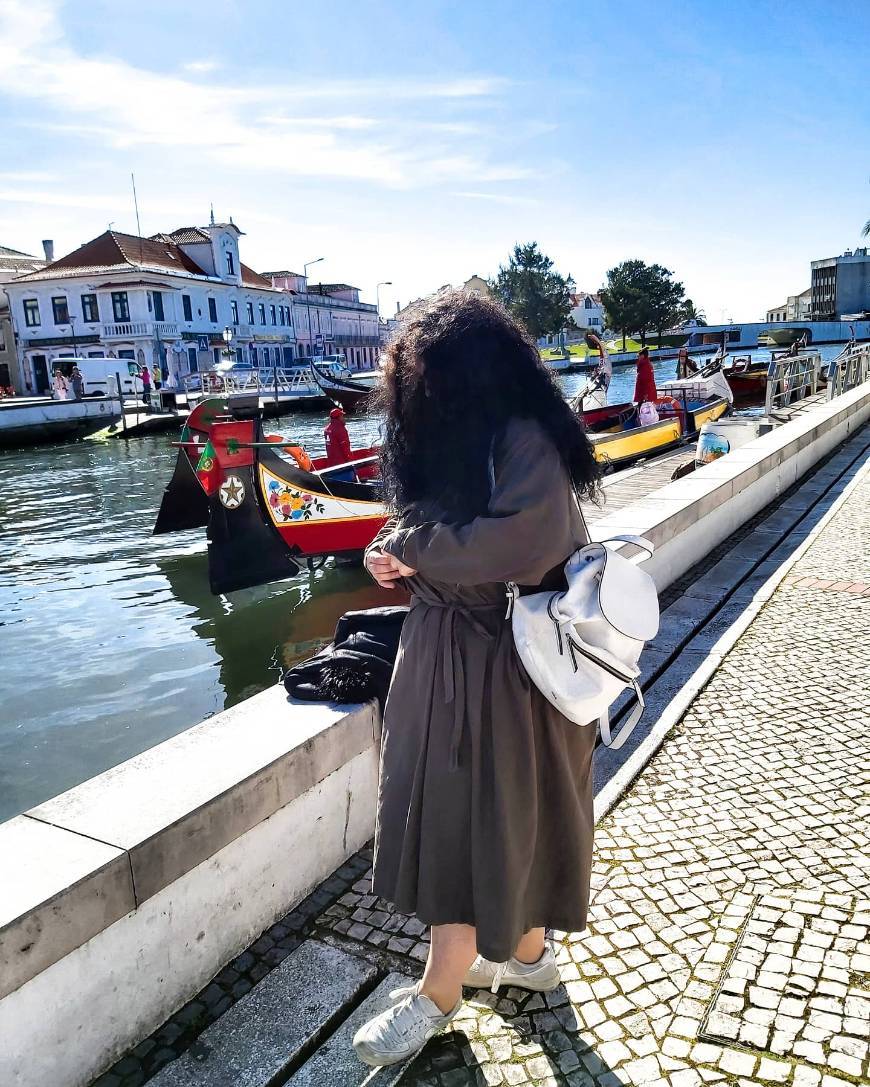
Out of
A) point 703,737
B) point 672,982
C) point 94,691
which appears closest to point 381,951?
point 672,982

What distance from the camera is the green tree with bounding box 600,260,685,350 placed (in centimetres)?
8919

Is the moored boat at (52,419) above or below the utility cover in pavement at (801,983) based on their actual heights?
above

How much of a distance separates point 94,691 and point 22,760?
4.57 feet

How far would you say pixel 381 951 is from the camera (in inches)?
94.8

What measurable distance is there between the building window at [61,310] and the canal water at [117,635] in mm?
33604

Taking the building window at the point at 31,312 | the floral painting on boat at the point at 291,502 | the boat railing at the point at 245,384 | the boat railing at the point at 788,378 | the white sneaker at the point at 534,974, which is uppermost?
the building window at the point at 31,312

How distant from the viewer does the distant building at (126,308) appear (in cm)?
4697

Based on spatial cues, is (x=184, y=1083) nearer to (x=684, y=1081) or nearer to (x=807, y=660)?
(x=684, y=1081)

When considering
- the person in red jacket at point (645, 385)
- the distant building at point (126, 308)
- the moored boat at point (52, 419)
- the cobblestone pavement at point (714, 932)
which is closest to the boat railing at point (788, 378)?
the person in red jacket at point (645, 385)

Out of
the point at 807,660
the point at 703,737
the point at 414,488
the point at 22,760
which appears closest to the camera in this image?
the point at 414,488

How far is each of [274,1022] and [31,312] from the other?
53.2m

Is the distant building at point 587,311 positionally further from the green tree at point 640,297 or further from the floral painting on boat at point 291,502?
the floral painting on boat at point 291,502

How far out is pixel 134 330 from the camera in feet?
154

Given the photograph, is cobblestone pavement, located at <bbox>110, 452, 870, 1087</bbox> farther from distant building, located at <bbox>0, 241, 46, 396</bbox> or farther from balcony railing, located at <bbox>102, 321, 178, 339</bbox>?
distant building, located at <bbox>0, 241, 46, 396</bbox>
